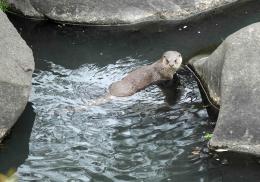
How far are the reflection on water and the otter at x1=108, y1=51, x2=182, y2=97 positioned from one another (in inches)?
5.2

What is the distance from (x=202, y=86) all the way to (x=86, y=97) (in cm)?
182

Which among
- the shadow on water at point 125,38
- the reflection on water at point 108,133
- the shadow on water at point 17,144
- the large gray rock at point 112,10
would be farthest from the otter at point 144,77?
the large gray rock at point 112,10

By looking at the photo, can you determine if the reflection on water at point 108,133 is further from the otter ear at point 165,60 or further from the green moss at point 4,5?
the green moss at point 4,5

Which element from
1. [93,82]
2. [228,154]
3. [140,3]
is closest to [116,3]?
[140,3]

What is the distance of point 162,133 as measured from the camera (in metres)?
6.48

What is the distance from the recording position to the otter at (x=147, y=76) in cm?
750

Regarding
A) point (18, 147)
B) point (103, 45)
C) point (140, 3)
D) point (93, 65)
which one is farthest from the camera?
point (140, 3)

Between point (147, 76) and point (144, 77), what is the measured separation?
0.09 meters

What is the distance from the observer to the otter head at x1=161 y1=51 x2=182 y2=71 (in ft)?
25.7

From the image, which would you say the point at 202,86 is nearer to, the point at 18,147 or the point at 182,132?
the point at 182,132

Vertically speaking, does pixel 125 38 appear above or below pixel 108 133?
above

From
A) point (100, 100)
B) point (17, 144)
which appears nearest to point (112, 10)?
point (100, 100)

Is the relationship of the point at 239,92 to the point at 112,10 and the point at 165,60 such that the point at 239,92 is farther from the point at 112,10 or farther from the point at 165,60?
the point at 112,10

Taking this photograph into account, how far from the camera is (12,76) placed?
6.34 meters
